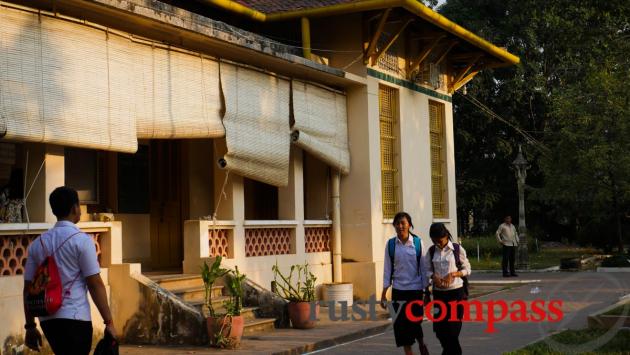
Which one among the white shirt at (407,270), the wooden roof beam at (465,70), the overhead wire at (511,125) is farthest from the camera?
the overhead wire at (511,125)

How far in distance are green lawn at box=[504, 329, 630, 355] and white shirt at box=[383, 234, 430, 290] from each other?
144cm

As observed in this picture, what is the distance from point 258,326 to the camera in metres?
12.6

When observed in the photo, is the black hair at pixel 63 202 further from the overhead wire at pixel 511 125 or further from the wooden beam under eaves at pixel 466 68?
the overhead wire at pixel 511 125

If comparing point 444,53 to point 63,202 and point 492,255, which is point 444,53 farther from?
point 492,255

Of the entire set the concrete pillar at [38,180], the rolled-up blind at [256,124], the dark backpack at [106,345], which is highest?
the rolled-up blind at [256,124]

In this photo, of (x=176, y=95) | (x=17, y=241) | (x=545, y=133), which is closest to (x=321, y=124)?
(x=176, y=95)

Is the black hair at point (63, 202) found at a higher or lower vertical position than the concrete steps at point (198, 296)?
higher

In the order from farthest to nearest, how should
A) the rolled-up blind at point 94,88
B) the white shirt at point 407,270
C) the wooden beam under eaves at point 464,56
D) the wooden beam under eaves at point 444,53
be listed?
the wooden beam under eaves at point 464,56 < the wooden beam under eaves at point 444,53 < the rolled-up blind at point 94,88 < the white shirt at point 407,270

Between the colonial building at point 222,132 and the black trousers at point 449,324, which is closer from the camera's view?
the black trousers at point 449,324

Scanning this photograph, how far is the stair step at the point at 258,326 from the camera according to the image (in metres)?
12.4

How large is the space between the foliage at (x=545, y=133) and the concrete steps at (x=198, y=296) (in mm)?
16380

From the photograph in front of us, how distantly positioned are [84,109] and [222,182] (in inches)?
157

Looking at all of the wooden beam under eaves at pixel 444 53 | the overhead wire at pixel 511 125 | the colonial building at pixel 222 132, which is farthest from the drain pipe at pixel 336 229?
the overhead wire at pixel 511 125

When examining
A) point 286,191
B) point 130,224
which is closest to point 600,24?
point 286,191
